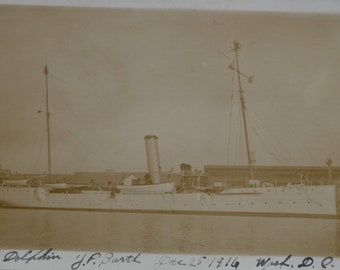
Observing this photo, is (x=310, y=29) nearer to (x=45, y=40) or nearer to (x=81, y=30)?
(x=81, y=30)

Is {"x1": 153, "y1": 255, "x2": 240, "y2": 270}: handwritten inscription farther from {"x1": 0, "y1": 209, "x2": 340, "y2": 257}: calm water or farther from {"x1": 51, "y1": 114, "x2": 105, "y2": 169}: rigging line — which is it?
{"x1": 51, "y1": 114, "x2": 105, "y2": 169}: rigging line

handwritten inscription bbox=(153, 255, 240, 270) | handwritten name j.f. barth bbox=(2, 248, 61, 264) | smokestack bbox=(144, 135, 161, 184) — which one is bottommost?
handwritten inscription bbox=(153, 255, 240, 270)

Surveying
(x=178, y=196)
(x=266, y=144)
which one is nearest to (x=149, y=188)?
(x=178, y=196)

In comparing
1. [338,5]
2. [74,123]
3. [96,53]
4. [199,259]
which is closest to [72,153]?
[74,123]

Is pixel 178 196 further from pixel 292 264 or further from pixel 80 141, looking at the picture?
pixel 292 264

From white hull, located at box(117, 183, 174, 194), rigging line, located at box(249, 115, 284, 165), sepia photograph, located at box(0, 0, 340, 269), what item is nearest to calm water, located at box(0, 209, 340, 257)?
sepia photograph, located at box(0, 0, 340, 269)

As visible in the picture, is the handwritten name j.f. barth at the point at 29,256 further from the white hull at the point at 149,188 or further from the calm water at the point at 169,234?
the white hull at the point at 149,188

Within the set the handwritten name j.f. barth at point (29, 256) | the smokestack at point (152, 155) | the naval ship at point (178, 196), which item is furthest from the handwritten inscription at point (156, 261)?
the smokestack at point (152, 155)
